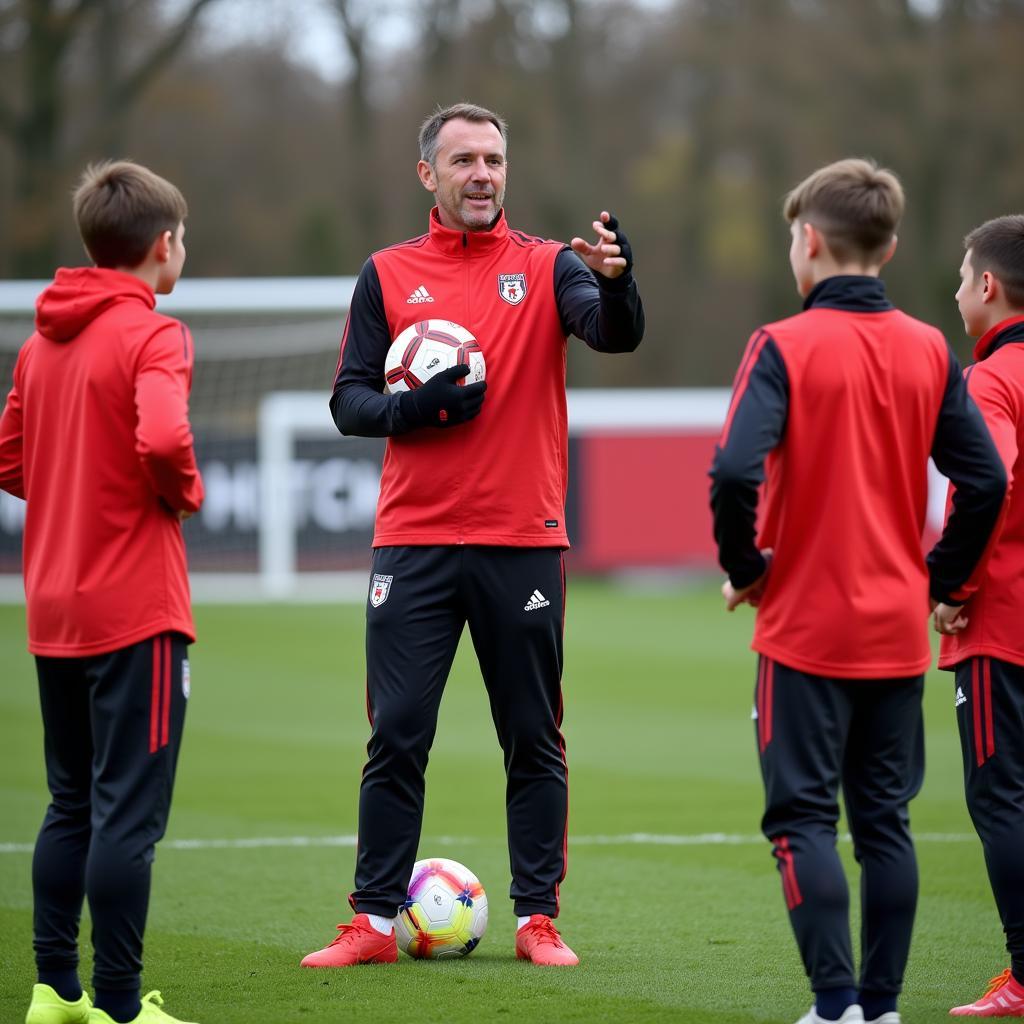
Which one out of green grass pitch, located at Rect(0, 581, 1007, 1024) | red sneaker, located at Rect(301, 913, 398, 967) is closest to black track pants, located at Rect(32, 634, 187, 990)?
green grass pitch, located at Rect(0, 581, 1007, 1024)

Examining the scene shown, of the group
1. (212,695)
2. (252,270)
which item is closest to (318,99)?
(252,270)

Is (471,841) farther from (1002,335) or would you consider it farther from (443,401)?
(1002,335)

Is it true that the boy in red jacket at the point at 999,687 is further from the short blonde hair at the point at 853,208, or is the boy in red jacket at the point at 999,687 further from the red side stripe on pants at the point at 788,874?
the red side stripe on pants at the point at 788,874

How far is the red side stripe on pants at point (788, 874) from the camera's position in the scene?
144 inches

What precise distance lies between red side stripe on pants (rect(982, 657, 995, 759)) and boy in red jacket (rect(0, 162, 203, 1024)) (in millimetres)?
2099

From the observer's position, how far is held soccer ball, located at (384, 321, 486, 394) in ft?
15.5

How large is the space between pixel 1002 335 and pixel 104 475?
2454 millimetres

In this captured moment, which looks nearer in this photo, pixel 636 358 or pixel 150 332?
pixel 150 332

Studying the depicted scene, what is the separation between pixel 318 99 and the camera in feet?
114

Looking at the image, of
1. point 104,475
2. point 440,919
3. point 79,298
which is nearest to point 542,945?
point 440,919

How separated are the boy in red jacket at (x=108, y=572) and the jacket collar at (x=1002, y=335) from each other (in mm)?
2193

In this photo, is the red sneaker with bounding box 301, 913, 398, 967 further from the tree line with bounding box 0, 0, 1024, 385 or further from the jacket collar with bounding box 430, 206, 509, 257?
the tree line with bounding box 0, 0, 1024, 385

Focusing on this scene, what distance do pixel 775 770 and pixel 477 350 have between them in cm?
166

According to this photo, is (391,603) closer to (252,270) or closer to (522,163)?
(522,163)
